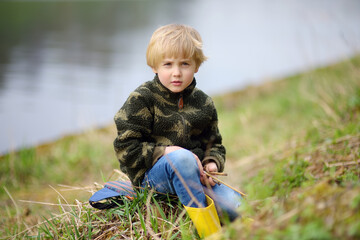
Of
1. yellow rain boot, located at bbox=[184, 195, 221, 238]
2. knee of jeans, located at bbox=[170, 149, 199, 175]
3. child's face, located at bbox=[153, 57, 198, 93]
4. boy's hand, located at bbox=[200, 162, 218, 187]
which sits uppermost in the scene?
child's face, located at bbox=[153, 57, 198, 93]

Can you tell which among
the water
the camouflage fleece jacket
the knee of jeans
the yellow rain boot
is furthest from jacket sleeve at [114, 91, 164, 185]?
the water

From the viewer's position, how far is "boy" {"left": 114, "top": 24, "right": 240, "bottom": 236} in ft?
6.53

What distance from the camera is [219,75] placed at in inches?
375

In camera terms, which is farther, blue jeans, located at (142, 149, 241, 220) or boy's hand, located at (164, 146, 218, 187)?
boy's hand, located at (164, 146, 218, 187)

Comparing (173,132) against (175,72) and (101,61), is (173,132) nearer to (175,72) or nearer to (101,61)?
(175,72)

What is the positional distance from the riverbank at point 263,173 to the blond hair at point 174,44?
0.84m

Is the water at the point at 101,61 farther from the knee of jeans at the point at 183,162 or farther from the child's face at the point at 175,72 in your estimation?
the knee of jeans at the point at 183,162

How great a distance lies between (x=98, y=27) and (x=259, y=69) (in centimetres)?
841

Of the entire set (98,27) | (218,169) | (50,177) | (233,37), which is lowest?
(50,177)

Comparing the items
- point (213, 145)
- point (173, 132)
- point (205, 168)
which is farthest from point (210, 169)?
point (173, 132)

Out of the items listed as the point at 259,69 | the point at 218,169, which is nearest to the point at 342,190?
the point at 218,169

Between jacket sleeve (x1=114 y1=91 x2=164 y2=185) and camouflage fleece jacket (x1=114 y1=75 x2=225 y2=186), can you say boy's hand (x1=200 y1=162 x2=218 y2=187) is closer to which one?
camouflage fleece jacket (x1=114 y1=75 x2=225 y2=186)

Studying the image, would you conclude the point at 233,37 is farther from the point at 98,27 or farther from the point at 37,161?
the point at 37,161

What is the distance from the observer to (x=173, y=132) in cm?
219
